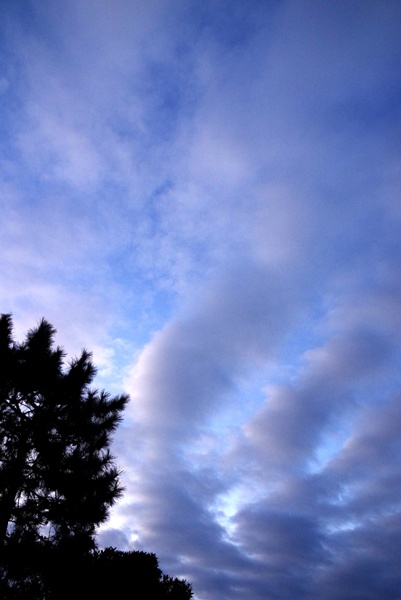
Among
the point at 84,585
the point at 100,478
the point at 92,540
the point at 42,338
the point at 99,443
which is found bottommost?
the point at 84,585

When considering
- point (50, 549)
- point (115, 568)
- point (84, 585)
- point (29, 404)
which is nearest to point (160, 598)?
point (115, 568)

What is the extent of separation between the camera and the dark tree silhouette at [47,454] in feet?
43.3

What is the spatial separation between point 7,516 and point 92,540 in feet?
9.52

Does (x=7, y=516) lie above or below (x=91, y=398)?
below

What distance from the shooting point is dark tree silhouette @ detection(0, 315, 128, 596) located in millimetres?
13211

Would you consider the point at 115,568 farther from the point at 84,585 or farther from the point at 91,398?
the point at 91,398

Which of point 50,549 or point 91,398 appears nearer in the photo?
point 50,549

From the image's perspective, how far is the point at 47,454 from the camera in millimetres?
13734

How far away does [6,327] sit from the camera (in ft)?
49.7

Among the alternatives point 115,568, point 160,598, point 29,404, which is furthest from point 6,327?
point 160,598

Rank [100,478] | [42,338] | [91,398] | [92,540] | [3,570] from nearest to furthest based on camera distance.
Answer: [3,570], [92,540], [100,478], [42,338], [91,398]

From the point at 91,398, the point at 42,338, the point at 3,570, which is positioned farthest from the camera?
the point at 91,398

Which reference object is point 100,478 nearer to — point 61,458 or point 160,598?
point 61,458

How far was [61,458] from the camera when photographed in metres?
14.0
